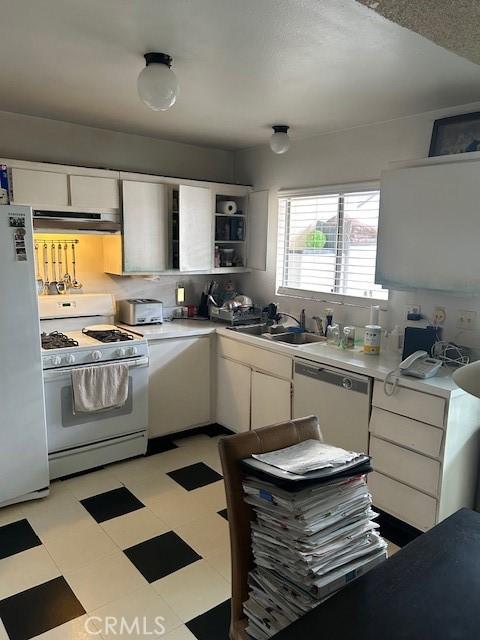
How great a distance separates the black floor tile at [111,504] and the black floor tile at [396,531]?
141cm

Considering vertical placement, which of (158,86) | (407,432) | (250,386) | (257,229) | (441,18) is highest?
(158,86)

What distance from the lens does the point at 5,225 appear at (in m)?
2.56

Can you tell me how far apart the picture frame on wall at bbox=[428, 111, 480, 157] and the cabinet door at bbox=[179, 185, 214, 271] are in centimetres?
175

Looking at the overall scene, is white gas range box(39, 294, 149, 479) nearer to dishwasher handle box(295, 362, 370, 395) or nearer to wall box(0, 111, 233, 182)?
wall box(0, 111, 233, 182)

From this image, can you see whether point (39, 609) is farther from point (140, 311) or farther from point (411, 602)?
point (140, 311)

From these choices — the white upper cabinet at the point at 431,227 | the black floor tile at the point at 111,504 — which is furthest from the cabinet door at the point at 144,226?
the white upper cabinet at the point at 431,227

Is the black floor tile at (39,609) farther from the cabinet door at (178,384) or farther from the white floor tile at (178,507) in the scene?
the cabinet door at (178,384)

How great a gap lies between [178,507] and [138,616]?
84cm

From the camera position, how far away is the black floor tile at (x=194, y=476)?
10.1 feet

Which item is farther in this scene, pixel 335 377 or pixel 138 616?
pixel 335 377

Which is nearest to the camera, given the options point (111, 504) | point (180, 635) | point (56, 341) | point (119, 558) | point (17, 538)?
point (180, 635)

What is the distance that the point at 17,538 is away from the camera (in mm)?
2482

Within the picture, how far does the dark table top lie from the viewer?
1.00 meters

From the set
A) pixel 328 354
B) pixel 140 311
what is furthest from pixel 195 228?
pixel 328 354
